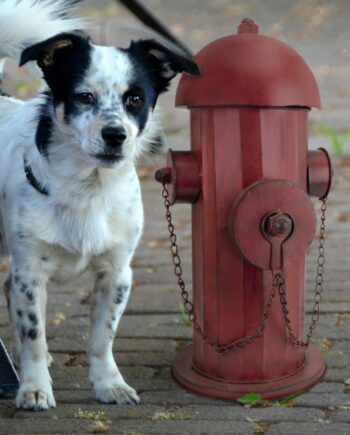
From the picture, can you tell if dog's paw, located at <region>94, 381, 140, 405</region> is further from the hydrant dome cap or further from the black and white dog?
the hydrant dome cap

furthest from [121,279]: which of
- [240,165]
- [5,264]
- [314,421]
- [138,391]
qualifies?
[5,264]

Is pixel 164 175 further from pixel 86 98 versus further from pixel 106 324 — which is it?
pixel 106 324

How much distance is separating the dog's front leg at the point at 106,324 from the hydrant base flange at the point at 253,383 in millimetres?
242

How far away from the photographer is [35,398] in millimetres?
3295

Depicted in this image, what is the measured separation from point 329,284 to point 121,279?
1614 mm

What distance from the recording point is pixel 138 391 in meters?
3.51

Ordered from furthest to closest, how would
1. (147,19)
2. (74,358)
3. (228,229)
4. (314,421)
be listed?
(147,19) → (74,358) → (228,229) → (314,421)

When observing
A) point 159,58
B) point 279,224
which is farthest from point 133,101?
point 279,224

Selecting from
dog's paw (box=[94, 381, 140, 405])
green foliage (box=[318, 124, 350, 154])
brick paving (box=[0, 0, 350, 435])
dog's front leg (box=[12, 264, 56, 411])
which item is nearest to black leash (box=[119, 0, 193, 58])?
brick paving (box=[0, 0, 350, 435])

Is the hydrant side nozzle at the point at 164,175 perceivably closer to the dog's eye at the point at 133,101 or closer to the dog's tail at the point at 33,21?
the dog's eye at the point at 133,101

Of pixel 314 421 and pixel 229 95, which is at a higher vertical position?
pixel 229 95

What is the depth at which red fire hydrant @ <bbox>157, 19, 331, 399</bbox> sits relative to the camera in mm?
3275

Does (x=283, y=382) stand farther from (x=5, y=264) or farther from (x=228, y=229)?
(x=5, y=264)

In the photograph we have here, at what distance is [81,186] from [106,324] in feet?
1.88
